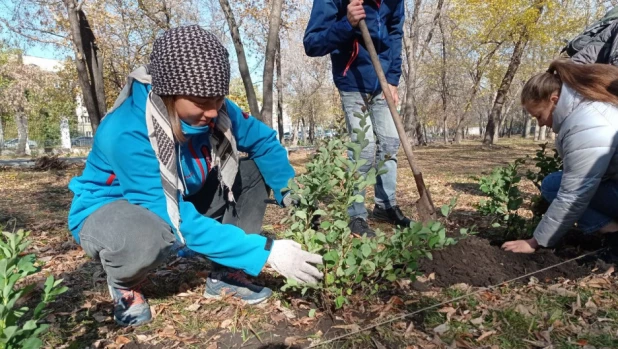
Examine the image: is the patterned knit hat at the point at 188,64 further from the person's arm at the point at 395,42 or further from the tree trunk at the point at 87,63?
the tree trunk at the point at 87,63

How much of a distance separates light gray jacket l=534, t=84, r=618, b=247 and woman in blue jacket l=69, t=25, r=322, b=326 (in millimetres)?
1502

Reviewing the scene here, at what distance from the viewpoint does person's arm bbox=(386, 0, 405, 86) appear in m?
3.63

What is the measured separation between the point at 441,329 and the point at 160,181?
1.42 metres

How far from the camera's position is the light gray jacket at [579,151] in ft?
7.06

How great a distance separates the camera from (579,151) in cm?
220

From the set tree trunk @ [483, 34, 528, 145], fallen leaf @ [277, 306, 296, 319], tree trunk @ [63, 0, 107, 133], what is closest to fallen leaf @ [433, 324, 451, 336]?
fallen leaf @ [277, 306, 296, 319]

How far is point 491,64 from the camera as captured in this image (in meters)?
21.1

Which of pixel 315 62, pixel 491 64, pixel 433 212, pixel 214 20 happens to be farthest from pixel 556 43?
pixel 433 212

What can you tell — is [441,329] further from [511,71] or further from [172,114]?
[511,71]

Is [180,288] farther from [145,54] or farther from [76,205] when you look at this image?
[145,54]

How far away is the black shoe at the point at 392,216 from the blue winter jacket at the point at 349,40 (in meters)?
1.05

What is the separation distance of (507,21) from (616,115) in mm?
15943

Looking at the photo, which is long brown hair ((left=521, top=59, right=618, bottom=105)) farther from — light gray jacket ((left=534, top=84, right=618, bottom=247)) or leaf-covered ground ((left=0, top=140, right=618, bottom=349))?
leaf-covered ground ((left=0, top=140, right=618, bottom=349))

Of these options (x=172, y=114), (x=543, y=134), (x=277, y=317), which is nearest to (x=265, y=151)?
(x=172, y=114)
